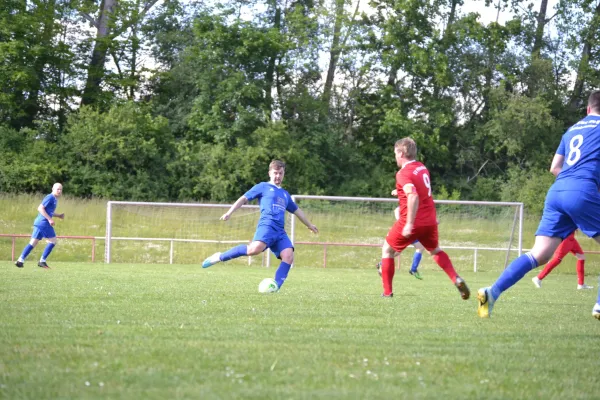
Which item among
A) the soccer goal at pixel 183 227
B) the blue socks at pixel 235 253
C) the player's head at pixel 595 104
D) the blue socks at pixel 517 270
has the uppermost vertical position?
the player's head at pixel 595 104

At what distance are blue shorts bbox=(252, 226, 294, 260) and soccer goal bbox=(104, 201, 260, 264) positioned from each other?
48.2ft

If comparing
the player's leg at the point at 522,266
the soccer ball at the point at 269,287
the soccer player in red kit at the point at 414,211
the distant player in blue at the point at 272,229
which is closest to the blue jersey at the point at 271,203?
the distant player in blue at the point at 272,229

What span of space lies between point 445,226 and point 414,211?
651 inches

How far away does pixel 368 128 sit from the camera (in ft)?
131

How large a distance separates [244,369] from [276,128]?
105 feet

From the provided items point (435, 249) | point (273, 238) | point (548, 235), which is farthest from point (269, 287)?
point (548, 235)

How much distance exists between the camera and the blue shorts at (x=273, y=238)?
10.6 m

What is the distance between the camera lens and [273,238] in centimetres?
1066

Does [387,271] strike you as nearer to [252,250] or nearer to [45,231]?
[252,250]

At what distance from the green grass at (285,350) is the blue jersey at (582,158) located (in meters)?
1.18

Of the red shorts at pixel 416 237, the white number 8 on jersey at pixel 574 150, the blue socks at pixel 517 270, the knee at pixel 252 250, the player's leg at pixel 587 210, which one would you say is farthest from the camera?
the knee at pixel 252 250

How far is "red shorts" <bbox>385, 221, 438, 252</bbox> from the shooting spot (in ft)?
29.3

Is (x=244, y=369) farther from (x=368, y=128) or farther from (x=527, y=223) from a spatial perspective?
(x=368, y=128)

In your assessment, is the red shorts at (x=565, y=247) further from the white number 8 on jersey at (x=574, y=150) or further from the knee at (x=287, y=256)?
the white number 8 on jersey at (x=574, y=150)
